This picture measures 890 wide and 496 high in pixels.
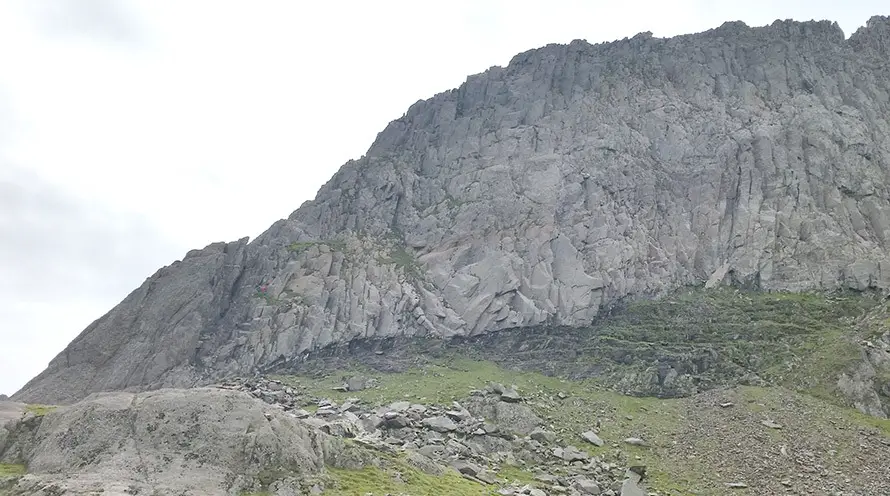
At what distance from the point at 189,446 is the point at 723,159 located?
11516 centimetres

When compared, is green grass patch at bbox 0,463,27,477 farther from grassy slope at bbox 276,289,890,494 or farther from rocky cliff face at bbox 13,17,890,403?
rocky cliff face at bbox 13,17,890,403

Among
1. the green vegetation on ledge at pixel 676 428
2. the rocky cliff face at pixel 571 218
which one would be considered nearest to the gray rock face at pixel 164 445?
the green vegetation on ledge at pixel 676 428

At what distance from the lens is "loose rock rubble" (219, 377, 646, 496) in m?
52.3

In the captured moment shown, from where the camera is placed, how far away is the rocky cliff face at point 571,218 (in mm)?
106438

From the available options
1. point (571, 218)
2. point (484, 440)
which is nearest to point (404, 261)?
point (571, 218)

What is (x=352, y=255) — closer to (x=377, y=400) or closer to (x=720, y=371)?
(x=377, y=400)

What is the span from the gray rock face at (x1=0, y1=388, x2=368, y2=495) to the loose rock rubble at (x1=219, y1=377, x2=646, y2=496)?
1040 cm

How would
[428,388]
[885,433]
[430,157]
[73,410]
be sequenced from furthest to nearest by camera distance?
1. [430,157]
2. [428,388]
3. [885,433]
4. [73,410]

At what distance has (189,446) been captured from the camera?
36.9 meters

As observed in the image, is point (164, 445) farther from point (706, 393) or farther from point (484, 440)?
point (706, 393)

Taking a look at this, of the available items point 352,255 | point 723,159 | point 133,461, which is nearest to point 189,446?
point 133,461

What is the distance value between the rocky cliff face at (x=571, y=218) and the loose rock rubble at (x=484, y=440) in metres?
29.5

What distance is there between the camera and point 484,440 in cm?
6706

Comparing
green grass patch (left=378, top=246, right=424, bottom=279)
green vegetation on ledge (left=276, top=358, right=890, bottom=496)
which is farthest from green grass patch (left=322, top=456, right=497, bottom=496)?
green grass patch (left=378, top=246, right=424, bottom=279)
